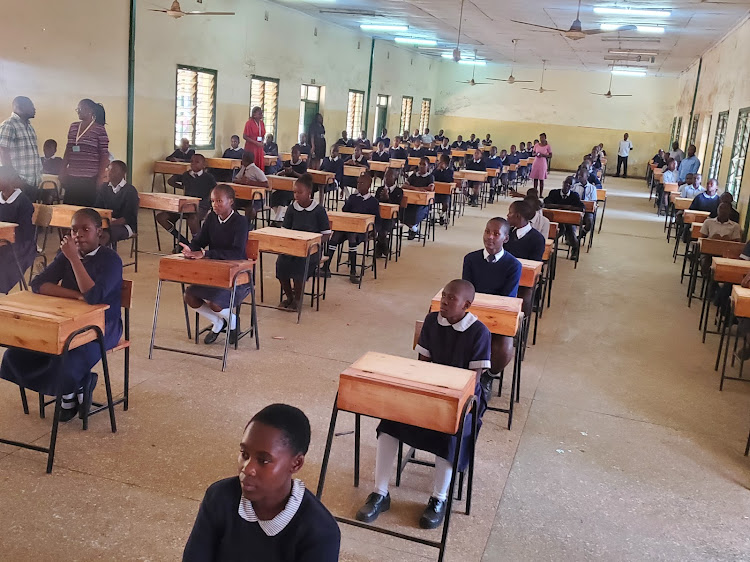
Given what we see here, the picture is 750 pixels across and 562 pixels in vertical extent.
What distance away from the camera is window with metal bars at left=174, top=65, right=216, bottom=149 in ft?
39.1

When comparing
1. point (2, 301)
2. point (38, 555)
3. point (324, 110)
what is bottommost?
point (38, 555)

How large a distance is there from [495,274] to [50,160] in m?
6.46

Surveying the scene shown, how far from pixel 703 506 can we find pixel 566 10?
10.8 meters

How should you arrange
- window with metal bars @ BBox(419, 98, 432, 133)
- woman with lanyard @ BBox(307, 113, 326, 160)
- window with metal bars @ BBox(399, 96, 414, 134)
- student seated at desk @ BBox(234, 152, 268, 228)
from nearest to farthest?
student seated at desk @ BBox(234, 152, 268, 228)
woman with lanyard @ BBox(307, 113, 326, 160)
window with metal bars @ BBox(399, 96, 414, 134)
window with metal bars @ BBox(419, 98, 432, 133)

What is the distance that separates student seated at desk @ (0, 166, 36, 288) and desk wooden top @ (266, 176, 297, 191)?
13.1 feet

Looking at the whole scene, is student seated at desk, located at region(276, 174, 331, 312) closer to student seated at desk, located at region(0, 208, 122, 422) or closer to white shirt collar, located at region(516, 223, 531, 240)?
white shirt collar, located at region(516, 223, 531, 240)

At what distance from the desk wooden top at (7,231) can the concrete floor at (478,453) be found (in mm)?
1105

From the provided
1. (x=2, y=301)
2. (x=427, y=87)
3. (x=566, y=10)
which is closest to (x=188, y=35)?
(x=566, y=10)

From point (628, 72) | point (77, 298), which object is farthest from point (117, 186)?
point (628, 72)

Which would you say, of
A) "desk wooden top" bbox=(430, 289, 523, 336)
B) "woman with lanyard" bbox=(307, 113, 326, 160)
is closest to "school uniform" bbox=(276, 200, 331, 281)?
"desk wooden top" bbox=(430, 289, 523, 336)

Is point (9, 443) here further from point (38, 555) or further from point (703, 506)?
point (703, 506)

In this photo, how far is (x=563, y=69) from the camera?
26.4 meters

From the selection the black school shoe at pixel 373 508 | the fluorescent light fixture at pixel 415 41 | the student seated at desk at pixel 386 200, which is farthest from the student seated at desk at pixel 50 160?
the fluorescent light fixture at pixel 415 41

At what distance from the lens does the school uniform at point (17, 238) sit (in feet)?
17.4
